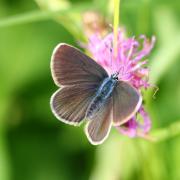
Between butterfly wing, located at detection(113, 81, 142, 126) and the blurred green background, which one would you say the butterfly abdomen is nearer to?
butterfly wing, located at detection(113, 81, 142, 126)

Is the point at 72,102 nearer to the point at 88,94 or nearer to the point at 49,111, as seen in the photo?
the point at 88,94

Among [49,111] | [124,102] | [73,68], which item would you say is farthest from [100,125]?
[49,111]

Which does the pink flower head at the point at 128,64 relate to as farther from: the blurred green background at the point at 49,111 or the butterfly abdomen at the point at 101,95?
the blurred green background at the point at 49,111

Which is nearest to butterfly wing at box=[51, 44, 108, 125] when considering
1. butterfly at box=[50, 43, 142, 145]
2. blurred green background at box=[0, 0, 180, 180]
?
butterfly at box=[50, 43, 142, 145]

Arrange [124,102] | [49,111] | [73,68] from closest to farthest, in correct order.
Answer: [124,102] → [73,68] → [49,111]

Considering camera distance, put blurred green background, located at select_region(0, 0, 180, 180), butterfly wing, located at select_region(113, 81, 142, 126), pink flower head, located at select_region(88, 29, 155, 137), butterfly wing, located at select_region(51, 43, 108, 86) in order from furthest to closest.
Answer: blurred green background, located at select_region(0, 0, 180, 180), pink flower head, located at select_region(88, 29, 155, 137), butterfly wing, located at select_region(51, 43, 108, 86), butterfly wing, located at select_region(113, 81, 142, 126)

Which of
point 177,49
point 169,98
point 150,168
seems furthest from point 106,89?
point 169,98

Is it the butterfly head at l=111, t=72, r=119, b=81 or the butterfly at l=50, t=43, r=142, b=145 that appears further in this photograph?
the butterfly head at l=111, t=72, r=119, b=81

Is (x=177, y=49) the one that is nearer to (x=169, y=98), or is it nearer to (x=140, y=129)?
(x=169, y=98)
